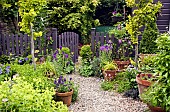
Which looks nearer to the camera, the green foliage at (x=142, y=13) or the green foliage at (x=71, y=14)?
the green foliage at (x=142, y=13)

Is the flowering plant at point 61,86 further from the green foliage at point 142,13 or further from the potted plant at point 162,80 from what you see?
the green foliage at point 142,13

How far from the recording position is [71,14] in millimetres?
10211

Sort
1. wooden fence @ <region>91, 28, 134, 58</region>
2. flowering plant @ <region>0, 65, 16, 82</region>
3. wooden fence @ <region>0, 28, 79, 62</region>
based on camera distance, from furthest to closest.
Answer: wooden fence @ <region>0, 28, 79, 62</region>
wooden fence @ <region>91, 28, 134, 58</region>
flowering plant @ <region>0, 65, 16, 82</region>

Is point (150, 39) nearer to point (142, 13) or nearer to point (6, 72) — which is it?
point (142, 13)

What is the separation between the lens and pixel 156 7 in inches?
207

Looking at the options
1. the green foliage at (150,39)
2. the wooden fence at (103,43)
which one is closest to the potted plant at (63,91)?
the wooden fence at (103,43)

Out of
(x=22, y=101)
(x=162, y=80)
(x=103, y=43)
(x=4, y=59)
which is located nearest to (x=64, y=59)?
(x=103, y=43)

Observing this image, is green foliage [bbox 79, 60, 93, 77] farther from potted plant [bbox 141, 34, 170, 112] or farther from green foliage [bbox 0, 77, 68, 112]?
green foliage [bbox 0, 77, 68, 112]

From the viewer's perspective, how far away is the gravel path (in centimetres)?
455

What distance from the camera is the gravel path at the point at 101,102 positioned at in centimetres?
455

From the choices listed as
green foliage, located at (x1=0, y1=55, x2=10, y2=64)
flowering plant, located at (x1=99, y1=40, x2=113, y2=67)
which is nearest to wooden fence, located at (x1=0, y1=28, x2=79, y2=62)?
green foliage, located at (x1=0, y1=55, x2=10, y2=64)

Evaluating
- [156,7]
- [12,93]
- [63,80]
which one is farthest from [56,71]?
[12,93]

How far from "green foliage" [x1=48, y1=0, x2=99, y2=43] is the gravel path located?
16.0ft

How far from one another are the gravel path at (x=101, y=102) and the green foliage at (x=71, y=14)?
16.0 feet
